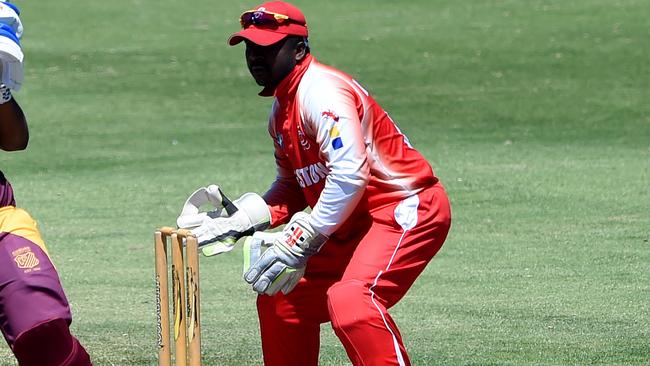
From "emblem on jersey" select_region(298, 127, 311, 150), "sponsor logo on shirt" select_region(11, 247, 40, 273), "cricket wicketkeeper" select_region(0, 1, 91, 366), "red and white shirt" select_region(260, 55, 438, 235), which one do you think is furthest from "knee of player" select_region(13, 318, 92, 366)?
"emblem on jersey" select_region(298, 127, 311, 150)

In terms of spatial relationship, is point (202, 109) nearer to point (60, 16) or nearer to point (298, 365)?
point (60, 16)

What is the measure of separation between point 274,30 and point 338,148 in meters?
0.68

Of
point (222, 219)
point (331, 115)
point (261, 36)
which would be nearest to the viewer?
point (331, 115)

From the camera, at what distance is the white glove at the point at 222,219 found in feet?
21.5

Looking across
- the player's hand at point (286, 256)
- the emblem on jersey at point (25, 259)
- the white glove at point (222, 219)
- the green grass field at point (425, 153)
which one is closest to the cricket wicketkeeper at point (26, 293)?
the emblem on jersey at point (25, 259)

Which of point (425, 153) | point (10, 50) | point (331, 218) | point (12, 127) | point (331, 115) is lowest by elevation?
point (425, 153)

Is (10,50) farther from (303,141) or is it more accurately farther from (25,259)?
(303,141)

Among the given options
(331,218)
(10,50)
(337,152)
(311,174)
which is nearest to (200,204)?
(311,174)

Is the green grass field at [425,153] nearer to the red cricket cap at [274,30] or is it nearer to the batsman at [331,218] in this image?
the batsman at [331,218]

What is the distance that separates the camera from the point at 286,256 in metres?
6.02

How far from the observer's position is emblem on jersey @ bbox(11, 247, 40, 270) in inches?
222

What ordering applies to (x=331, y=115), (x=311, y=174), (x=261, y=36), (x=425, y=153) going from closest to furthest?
1. (x=331, y=115)
2. (x=261, y=36)
3. (x=311, y=174)
4. (x=425, y=153)

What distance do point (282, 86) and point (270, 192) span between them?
875mm

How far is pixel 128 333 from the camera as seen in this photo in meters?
8.81
